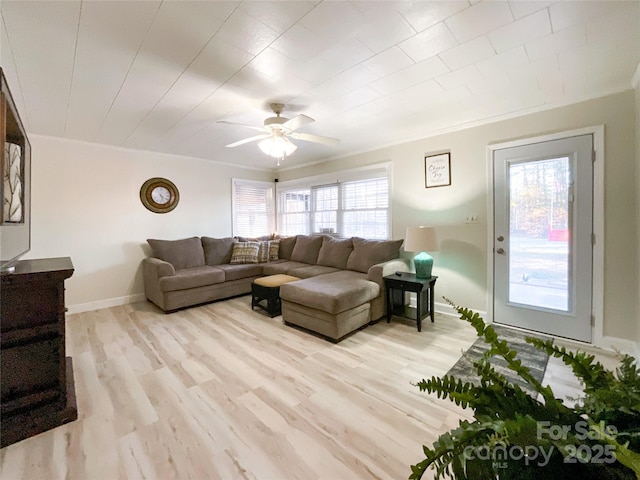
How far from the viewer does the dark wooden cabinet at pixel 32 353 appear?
1.56m

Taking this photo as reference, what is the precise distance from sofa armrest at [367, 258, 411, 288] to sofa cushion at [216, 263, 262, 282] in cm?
209

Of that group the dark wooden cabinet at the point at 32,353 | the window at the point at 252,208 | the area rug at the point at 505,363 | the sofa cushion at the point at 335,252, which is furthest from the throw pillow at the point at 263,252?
the area rug at the point at 505,363

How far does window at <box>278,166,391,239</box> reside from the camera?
14.0ft

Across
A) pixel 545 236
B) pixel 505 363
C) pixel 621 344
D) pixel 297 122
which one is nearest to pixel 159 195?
pixel 297 122

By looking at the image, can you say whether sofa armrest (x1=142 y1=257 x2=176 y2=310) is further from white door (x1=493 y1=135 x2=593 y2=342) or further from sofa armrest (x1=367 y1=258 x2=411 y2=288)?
white door (x1=493 y1=135 x2=593 y2=342)

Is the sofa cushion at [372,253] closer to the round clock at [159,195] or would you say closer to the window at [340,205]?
the window at [340,205]

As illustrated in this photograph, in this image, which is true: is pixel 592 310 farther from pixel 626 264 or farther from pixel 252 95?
pixel 252 95

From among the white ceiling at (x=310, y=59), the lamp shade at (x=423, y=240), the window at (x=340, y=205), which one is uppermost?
the white ceiling at (x=310, y=59)

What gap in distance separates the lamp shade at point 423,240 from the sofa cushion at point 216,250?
316 centimetres

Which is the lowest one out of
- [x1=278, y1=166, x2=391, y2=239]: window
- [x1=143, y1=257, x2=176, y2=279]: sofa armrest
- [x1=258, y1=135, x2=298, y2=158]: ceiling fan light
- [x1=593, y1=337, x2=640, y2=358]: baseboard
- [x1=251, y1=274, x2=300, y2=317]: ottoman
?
[x1=593, y1=337, x2=640, y2=358]: baseboard

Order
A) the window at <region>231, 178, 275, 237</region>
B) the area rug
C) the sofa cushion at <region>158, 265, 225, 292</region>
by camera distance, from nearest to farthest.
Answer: the area rug < the sofa cushion at <region>158, 265, 225, 292</region> < the window at <region>231, 178, 275, 237</region>

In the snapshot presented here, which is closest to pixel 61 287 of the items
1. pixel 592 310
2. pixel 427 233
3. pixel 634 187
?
pixel 427 233

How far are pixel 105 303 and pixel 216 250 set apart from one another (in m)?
1.72

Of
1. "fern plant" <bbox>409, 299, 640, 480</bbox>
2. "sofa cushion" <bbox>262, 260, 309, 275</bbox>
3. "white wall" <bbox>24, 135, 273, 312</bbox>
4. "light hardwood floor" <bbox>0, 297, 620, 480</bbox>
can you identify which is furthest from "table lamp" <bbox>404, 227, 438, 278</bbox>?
"white wall" <bbox>24, 135, 273, 312</bbox>
